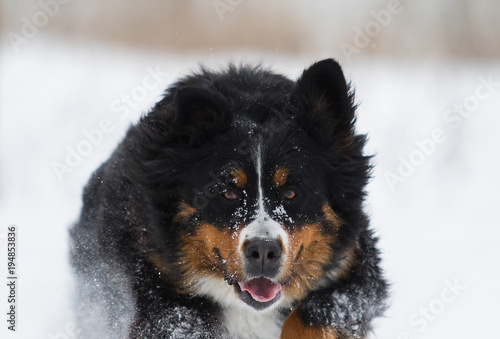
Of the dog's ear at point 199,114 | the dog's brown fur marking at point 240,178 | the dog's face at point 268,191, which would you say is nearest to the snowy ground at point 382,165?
the dog's ear at point 199,114

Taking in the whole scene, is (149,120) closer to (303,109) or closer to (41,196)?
(303,109)

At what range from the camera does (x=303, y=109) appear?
3996mm

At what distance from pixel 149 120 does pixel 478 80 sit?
35.8 feet

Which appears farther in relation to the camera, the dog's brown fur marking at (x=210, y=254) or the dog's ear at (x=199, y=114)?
the dog's ear at (x=199, y=114)

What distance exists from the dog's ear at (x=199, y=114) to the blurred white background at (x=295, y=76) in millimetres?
976

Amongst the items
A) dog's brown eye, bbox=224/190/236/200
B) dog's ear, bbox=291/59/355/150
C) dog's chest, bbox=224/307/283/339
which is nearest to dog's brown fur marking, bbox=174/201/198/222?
dog's brown eye, bbox=224/190/236/200

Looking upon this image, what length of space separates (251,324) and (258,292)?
A: 467mm

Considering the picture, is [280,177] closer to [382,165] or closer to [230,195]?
[230,195]

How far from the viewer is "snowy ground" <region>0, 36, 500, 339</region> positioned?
222 inches

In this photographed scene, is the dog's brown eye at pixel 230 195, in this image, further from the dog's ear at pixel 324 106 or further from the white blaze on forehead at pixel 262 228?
the dog's ear at pixel 324 106

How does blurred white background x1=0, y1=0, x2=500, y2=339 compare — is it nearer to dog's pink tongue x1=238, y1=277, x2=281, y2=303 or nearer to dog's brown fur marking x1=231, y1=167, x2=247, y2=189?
dog's pink tongue x1=238, y1=277, x2=281, y2=303

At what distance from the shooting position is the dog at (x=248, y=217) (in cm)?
372

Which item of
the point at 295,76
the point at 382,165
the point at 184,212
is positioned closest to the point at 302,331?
the point at 184,212

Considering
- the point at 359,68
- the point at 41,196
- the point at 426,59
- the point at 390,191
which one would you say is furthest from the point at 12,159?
the point at 426,59
